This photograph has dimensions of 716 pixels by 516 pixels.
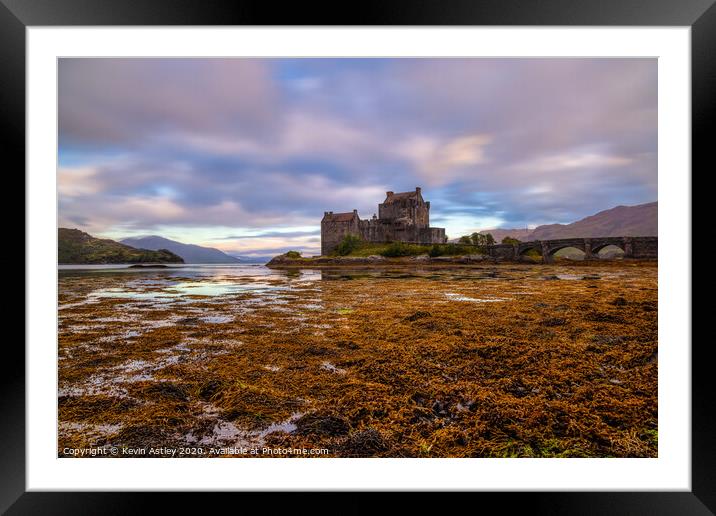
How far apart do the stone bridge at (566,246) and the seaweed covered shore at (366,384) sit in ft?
22.1

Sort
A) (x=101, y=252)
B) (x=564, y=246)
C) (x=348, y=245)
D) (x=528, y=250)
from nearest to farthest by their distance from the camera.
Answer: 1. (x=101, y=252)
2. (x=564, y=246)
3. (x=528, y=250)
4. (x=348, y=245)

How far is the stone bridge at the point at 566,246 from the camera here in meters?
9.45

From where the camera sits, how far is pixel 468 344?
11.3ft

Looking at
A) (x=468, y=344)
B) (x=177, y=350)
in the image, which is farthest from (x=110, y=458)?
(x=468, y=344)

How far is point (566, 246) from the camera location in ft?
43.0

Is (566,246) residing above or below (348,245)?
below

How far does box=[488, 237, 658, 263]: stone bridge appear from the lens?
945 centimetres

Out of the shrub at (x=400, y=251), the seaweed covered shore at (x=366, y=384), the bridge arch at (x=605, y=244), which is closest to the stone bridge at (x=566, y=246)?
the bridge arch at (x=605, y=244)
